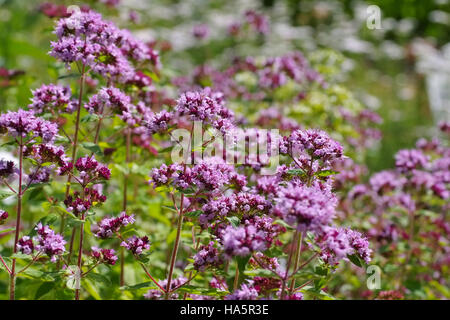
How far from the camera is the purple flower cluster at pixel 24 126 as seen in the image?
221cm

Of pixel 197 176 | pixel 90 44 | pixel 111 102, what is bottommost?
pixel 197 176

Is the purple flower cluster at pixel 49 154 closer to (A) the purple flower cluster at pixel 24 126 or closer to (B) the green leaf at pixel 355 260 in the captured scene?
(A) the purple flower cluster at pixel 24 126

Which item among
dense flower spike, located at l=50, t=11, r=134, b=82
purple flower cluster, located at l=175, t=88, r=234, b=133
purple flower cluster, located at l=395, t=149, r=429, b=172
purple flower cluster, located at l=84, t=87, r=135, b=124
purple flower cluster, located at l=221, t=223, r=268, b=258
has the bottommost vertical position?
purple flower cluster, located at l=221, t=223, r=268, b=258

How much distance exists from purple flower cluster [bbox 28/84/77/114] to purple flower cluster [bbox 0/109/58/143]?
385 mm

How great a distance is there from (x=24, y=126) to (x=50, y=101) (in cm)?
52

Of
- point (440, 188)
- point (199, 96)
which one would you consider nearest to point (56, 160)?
point (199, 96)

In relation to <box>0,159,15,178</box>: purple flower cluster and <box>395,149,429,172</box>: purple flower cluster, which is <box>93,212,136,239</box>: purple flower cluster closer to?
<box>0,159,15,178</box>: purple flower cluster

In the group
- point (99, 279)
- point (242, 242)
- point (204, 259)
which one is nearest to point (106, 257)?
point (99, 279)

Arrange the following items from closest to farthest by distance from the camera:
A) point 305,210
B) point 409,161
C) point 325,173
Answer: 1. point 305,210
2. point 325,173
3. point 409,161

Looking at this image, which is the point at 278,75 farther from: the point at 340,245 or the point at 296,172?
the point at 340,245

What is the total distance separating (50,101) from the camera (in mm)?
2705

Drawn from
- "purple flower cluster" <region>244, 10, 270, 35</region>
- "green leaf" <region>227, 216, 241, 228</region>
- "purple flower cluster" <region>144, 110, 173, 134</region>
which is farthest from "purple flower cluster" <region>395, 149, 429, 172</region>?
"purple flower cluster" <region>244, 10, 270, 35</region>

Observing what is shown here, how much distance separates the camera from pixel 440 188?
373 cm

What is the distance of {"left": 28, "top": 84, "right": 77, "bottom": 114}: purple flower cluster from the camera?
267 cm
